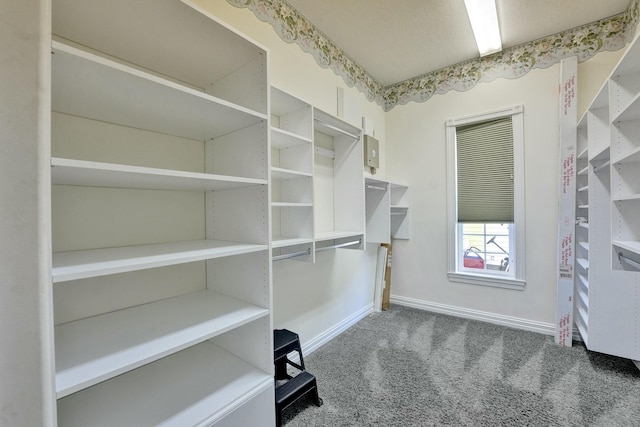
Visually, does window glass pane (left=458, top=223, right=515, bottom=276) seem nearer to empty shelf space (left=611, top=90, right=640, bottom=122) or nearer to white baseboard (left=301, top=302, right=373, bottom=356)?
white baseboard (left=301, top=302, right=373, bottom=356)

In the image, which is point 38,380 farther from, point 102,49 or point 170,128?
point 102,49

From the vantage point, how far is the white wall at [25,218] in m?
0.71

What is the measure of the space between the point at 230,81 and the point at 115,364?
1397 millimetres

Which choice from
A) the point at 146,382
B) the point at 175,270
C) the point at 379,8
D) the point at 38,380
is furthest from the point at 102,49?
the point at 379,8

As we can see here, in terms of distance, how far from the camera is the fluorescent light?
2.18 meters

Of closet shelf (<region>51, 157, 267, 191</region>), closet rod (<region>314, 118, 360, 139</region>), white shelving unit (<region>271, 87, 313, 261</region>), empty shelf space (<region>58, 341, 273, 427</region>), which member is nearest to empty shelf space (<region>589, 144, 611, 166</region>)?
closet rod (<region>314, 118, 360, 139</region>)

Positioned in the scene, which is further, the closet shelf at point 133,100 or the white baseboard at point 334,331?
the white baseboard at point 334,331

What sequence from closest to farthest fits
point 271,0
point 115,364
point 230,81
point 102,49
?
1. point 115,364
2. point 102,49
3. point 230,81
4. point 271,0

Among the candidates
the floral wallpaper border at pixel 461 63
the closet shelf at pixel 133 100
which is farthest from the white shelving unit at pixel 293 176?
the floral wallpaper border at pixel 461 63

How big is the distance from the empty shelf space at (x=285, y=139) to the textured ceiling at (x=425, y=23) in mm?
1191

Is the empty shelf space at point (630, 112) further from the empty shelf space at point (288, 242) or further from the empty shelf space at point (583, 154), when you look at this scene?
the empty shelf space at point (288, 242)

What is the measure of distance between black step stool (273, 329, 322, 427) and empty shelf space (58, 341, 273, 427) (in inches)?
11.1

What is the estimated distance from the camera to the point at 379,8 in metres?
2.22

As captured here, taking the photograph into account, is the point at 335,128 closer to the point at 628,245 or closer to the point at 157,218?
the point at 157,218
